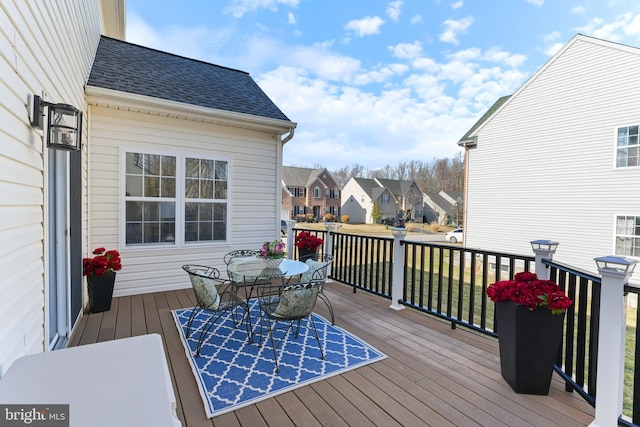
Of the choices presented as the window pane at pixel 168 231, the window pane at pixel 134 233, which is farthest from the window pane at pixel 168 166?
the window pane at pixel 134 233

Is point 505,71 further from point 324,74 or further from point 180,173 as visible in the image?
point 180,173

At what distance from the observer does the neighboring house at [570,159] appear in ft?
26.8

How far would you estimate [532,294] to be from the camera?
2.25 m

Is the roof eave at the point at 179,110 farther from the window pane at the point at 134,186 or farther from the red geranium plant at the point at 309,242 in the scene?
the red geranium plant at the point at 309,242

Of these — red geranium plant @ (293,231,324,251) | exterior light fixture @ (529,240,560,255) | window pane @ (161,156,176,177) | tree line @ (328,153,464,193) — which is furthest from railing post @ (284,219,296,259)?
tree line @ (328,153,464,193)

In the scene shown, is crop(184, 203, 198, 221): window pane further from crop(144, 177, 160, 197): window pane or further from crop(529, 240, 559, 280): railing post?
crop(529, 240, 559, 280): railing post

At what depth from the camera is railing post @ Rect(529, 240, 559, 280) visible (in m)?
2.72

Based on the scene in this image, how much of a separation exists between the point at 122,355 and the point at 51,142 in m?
1.60

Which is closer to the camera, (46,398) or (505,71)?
(46,398)

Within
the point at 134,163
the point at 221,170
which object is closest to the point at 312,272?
the point at 221,170

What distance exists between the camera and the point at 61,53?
8.30 feet

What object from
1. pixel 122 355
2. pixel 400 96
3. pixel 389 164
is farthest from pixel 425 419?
pixel 389 164

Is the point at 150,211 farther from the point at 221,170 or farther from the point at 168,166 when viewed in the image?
the point at 221,170

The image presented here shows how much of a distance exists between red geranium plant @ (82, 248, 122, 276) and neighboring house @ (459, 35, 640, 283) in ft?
37.0
